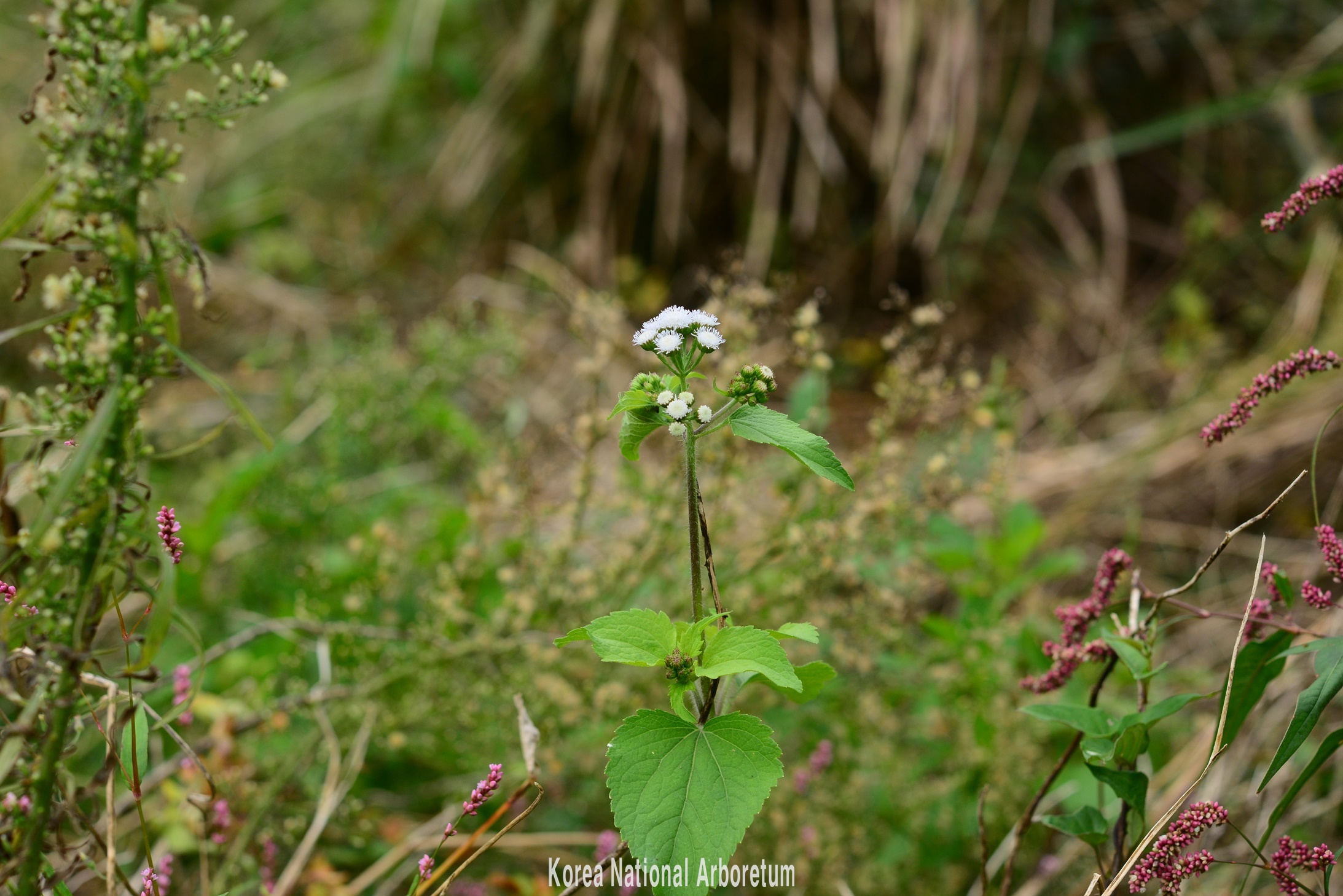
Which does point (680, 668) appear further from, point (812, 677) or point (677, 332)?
point (677, 332)

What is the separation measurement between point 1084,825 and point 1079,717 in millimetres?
98

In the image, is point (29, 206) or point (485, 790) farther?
point (485, 790)

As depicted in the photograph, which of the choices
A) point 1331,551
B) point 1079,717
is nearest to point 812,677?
point 1079,717

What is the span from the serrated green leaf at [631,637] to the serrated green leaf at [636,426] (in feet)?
0.45

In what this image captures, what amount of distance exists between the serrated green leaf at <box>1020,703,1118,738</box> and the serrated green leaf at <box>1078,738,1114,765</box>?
0.4 inches

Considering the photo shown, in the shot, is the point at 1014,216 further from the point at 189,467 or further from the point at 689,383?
the point at 189,467

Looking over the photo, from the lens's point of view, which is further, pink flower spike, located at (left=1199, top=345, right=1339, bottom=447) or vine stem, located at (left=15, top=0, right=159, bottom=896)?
pink flower spike, located at (left=1199, top=345, right=1339, bottom=447)

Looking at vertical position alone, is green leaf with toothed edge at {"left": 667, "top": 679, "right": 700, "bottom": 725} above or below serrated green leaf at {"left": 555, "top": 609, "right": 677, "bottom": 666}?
below

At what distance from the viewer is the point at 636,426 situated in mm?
775

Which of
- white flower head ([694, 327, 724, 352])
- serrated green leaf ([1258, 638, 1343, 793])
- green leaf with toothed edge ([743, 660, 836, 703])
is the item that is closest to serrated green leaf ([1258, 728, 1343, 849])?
serrated green leaf ([1258, 638, 1343, 793])

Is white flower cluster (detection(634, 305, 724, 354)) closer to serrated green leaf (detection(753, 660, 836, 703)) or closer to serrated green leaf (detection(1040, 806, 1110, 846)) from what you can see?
serrated green leaf (detection(753, 660, 836, 703))

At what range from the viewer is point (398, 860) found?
4.05ft

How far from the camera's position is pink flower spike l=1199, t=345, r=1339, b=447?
799 mm

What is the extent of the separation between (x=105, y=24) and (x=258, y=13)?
3.87m
